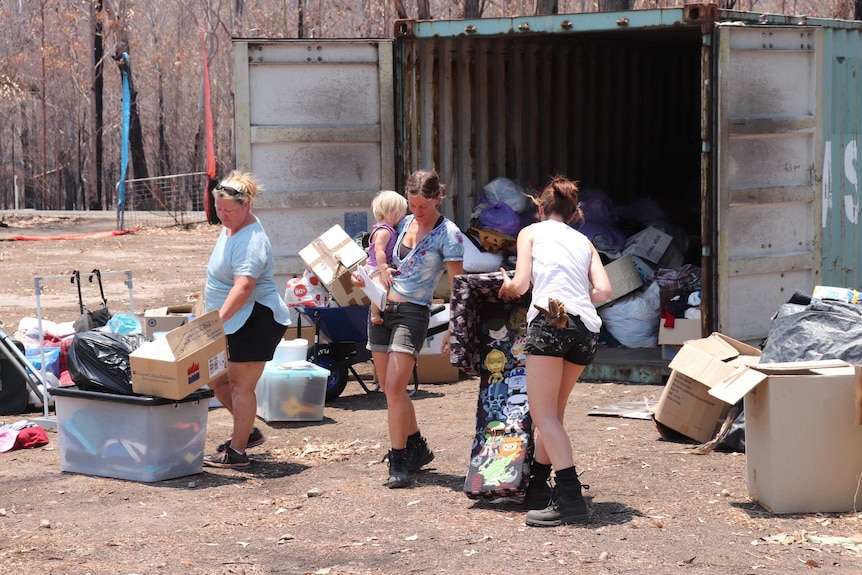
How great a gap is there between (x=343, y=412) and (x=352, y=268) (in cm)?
104

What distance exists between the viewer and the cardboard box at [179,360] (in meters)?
6.07

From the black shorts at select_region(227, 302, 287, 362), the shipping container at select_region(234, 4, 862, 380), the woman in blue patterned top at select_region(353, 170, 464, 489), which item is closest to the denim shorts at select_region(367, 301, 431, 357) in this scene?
the woman in blue patterned top at select_region(353, 170, 464, 489)

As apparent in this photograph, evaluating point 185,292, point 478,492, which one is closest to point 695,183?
point 185,292

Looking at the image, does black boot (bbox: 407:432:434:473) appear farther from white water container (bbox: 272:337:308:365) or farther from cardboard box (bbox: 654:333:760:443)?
white water container (bbox: 272:337:308:365)

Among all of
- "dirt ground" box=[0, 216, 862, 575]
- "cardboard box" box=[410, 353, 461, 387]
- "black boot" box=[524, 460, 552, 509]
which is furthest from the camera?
"cardboard box" box=[410, 353, 461, 387]

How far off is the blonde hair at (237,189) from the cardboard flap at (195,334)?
2.14 ft

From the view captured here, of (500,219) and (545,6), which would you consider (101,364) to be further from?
(545,6)

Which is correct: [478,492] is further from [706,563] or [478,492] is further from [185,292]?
[185,292]

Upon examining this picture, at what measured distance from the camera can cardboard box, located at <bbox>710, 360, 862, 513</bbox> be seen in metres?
5.29

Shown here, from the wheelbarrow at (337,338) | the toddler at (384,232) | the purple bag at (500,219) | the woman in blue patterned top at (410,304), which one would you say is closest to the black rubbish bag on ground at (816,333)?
the woman in blue patterned top at (410,304)

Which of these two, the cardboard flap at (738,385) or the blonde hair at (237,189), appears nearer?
the cardboard flap at (738,385)

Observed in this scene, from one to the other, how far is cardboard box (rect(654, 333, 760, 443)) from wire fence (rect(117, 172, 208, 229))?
20.7 metres

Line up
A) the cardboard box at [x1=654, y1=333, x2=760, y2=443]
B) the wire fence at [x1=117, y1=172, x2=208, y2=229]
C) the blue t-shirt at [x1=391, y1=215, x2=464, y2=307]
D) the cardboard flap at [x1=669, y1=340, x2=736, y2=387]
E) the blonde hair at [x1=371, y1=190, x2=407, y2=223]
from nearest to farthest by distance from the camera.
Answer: the blue t-shirt at [x1=391, y1=215, x2=464, y2=307], the cardboard flap at [x1=669, y1=340, x2=736, y2=387], the cardboard box at [x1=654, y1=333, x2=760, y2=443], the blonde hair at [x1=371, y1=190, x2=407, y2=223], the wire fence at [x1=117, y1=172, x2=208, y2=229]

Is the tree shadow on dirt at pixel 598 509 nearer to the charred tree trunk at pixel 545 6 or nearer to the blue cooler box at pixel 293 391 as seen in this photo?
the blue cooler box at pixel 293 391
